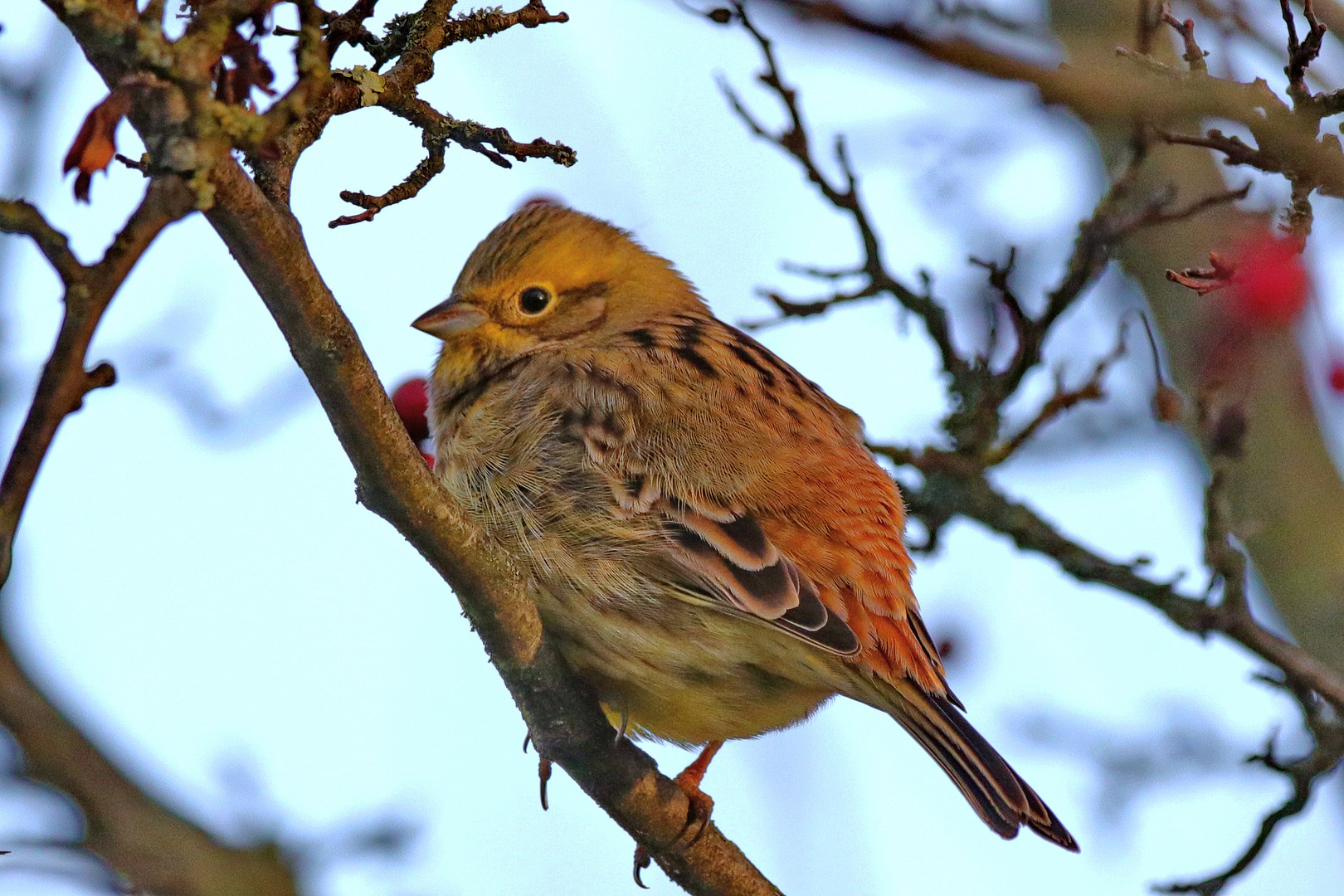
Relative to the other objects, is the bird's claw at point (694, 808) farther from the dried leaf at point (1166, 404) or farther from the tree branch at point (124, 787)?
the dried leaf at point (1166, 404)

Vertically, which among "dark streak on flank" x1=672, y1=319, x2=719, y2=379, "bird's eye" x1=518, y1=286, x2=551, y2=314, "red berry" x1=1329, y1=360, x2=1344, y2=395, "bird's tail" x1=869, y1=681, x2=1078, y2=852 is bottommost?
"bird's tail" x1=869, y1=681, x2=1078, y2=852

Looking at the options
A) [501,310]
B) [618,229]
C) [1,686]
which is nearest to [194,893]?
[1,686]

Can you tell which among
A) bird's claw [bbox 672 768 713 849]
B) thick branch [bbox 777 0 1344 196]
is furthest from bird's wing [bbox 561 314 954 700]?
thick branch [bbox 777 0 1344 196]

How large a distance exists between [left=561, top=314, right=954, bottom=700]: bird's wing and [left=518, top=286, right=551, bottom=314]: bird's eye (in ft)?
1.83

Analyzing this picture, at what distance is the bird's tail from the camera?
4082 mm

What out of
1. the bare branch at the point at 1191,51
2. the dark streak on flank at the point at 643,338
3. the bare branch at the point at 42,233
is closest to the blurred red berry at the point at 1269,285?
the bare branch at the point at 1191,51

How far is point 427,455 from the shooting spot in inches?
194

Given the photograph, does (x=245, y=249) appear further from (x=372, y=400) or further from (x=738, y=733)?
(x=738, y=733)

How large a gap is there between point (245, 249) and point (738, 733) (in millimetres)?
2530

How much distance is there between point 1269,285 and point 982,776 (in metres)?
1.75

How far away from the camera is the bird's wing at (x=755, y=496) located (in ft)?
14.1

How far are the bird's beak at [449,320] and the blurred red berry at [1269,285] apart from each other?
2464 millimetres

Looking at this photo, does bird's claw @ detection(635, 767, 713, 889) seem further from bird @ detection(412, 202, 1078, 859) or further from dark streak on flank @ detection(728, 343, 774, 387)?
dark streak on flank @ detection(728, 343, 774, 387)

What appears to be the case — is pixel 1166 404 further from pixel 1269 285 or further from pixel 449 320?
pixel 449 320
